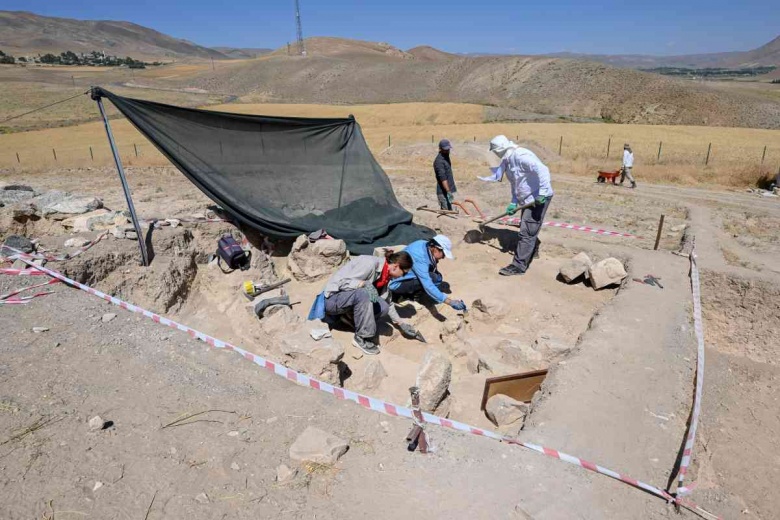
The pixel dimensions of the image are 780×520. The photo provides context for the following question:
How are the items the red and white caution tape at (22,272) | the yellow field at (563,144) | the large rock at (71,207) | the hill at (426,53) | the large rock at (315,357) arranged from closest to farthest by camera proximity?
the large rock at (315,357)
the red and white caution tape at (22,272)
the large rock at (71,207)
the yellow field at (563,144)
the hill at (426,53)

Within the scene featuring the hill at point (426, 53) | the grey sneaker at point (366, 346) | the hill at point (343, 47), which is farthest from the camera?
the hill at point (426, 53)

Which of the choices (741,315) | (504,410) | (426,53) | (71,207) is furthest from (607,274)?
(426,53)

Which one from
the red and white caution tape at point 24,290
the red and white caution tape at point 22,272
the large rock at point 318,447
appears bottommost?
the large rock at point 318,447

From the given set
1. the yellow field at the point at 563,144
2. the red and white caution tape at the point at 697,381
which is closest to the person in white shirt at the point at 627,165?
the yellow field at the point at 563,144

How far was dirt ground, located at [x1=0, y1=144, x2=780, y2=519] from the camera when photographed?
2.77 m

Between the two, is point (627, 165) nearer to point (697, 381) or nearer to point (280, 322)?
point (697, 381)

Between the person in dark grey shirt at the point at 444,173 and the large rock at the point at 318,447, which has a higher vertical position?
the person in dark grey shirt at the point at 444,173

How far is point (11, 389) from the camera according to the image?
3.44 meters

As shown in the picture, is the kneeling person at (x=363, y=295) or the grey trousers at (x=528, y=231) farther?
the grey trousers at (x=528, y=231)

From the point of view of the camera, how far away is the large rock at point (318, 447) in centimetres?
298

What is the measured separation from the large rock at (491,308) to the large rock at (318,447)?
308 centimetres

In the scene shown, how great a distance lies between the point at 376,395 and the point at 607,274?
12.4 feet

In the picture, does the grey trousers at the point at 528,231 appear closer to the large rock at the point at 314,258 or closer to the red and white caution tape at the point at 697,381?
the red and white caution tape at the point at 697,381

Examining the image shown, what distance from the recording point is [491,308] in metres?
5.72
